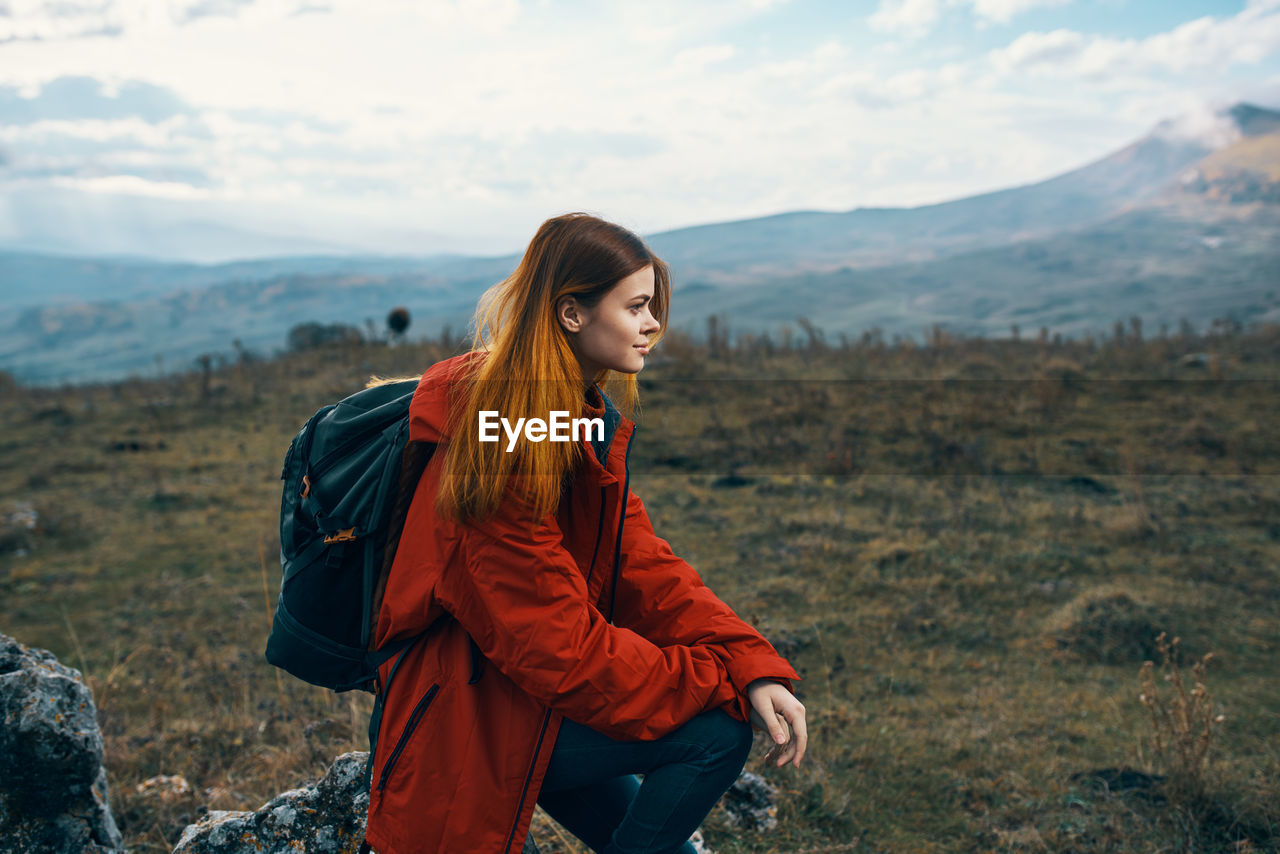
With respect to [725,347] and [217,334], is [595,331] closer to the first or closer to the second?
[725,347]

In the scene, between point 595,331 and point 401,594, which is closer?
point 401,594

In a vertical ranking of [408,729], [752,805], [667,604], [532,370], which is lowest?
[752,805]

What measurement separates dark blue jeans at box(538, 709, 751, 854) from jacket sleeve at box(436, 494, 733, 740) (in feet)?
0.26

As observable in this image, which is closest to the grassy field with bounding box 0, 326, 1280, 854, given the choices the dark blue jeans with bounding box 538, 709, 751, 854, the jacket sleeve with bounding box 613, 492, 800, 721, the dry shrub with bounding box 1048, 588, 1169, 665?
the dry shrub with bounding box 1048, 588, 1169, 665

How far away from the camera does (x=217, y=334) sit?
136000mm

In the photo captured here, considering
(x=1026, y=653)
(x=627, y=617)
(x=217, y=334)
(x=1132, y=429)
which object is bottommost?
(x=1026, y=653)

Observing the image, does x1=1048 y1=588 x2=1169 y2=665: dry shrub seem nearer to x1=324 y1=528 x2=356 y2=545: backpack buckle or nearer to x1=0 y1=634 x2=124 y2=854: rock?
x1=324 y1=528 x2=356 y2=545: backpack buckle

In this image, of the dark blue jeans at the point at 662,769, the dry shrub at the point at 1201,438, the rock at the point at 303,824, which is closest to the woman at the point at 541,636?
the dark blue jeans at the point at 662,769

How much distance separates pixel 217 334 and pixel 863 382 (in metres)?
150

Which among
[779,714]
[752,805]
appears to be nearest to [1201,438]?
[752,805]

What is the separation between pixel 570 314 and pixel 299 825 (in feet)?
5.04

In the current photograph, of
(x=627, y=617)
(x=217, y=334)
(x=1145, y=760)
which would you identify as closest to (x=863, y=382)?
(x=1145, y=760)

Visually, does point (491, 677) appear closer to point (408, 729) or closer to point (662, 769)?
point (408, 729)

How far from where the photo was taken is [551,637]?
4.36 feet
